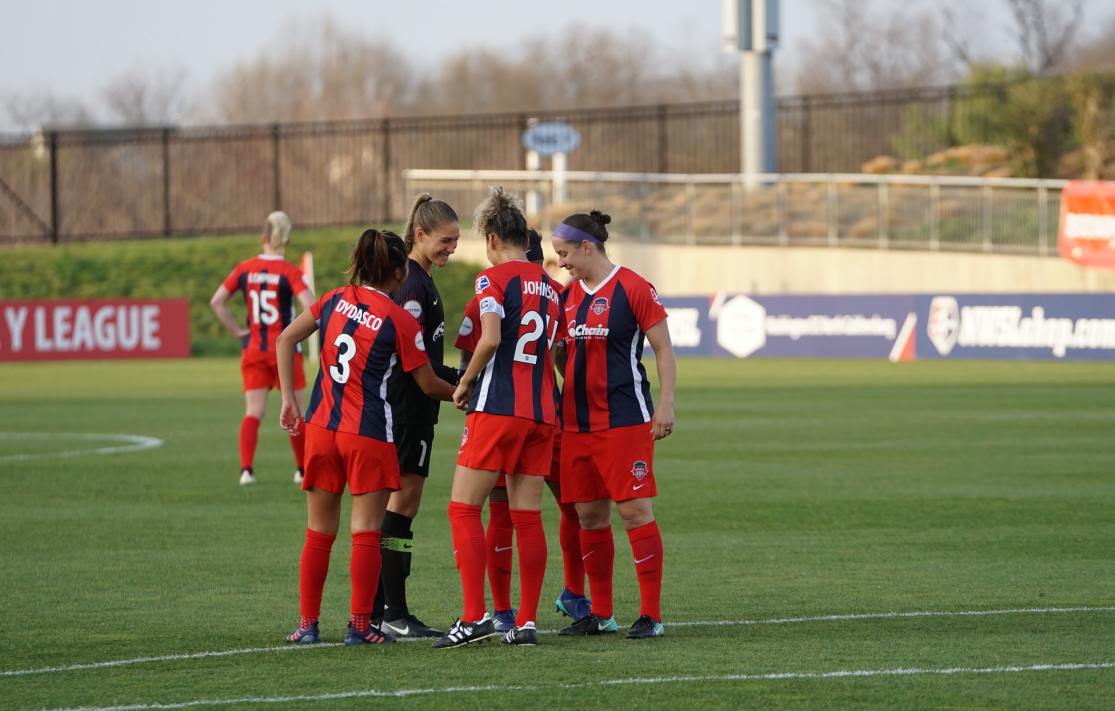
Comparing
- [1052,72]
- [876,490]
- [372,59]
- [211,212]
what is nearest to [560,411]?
[876,490]

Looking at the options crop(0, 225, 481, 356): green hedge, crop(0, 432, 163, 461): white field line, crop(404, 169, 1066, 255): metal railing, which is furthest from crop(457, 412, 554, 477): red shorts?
crop(0, 225, 481, 356): green hedge

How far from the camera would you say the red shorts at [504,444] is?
24.6ft

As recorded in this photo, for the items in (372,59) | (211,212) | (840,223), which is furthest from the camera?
(372,59)

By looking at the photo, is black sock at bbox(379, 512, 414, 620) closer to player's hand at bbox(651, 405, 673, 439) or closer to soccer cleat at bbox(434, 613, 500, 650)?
soccer cleat at bbox(434, 613, 500, 650)

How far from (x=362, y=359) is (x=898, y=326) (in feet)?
88.6

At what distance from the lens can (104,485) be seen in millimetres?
14078

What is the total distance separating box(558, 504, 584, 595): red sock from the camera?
8.27 m

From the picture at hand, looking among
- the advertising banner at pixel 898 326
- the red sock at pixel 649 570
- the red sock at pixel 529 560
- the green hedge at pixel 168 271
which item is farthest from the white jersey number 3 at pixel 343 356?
the green hedge at pixel 168 271

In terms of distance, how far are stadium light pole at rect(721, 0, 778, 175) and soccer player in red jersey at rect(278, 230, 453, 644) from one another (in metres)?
36.6

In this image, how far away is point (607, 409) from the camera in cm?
772

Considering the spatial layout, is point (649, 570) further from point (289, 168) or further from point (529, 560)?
point (289, 168)

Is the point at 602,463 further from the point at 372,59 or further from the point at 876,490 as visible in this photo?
the point at 372,59

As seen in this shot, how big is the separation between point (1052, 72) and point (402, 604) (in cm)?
5425

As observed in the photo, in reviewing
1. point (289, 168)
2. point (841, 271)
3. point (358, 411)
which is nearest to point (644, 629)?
point (358, 411)
